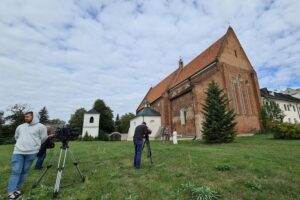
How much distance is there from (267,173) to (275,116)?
868 inches

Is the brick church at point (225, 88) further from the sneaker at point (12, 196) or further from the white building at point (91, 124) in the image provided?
the white building at point (91, 124)

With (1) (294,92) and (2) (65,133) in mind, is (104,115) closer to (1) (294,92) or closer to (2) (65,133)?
(2) (65,133)

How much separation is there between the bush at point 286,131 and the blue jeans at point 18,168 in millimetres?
17800

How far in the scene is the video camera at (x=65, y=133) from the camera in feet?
14.8

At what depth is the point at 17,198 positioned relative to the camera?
3.64 metres

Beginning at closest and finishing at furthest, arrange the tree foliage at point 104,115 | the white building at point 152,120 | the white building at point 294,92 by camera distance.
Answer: the white building at point 152,120, the white building at point 294,92, the tree foliage at point 104,115

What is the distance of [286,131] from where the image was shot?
14344 millimetres

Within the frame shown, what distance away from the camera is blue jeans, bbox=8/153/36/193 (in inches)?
147

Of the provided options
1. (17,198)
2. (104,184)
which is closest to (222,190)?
(104,184)

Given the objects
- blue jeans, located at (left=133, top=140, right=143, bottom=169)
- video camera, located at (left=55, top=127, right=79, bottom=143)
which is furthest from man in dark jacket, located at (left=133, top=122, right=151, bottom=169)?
video camera, located at (left=55, top=127, right=79, bottom=143)

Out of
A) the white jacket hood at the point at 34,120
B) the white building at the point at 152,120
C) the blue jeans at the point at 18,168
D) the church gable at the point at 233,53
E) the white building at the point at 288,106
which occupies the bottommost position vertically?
the blue jeans at the point at 18,168

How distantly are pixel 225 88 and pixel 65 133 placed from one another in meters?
A: 20.4

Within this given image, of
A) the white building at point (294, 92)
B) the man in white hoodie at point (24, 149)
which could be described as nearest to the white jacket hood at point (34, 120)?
the man in white hoodie at point (24, 149)

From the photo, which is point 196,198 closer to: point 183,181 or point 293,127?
point 183,181
